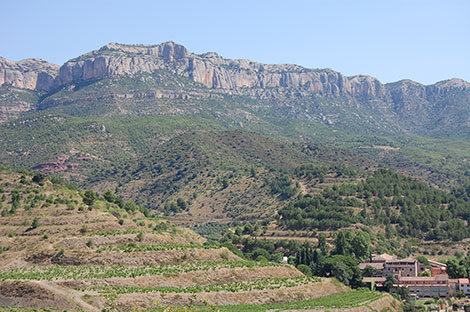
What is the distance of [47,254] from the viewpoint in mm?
81688

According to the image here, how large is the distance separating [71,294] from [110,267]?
38.5ft

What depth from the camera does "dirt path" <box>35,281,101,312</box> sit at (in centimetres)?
6625

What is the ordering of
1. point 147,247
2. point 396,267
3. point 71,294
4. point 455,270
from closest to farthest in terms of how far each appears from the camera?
1. point 71,294
2. point 147,247
3. point 455,270
4. point 396,267

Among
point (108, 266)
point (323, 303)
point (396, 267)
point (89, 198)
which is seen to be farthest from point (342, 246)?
point (108, 266)

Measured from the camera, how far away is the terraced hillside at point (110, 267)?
69.9 metres

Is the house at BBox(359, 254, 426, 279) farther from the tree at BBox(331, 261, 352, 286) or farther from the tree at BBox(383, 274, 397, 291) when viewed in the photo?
A: the tree at BBox(331, 261, 352, 286)

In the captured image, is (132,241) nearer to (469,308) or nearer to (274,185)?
(469,308)

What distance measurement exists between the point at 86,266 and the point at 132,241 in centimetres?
949

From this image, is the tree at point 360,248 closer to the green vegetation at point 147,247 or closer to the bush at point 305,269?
the bush at point 305,269

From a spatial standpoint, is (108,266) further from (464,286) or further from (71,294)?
(464,286)

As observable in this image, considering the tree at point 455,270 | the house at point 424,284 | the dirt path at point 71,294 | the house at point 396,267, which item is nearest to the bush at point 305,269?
the house at point 424,284

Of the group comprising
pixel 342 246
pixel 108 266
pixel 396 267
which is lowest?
pixel 396 267

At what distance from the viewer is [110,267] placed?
8050 centimetres

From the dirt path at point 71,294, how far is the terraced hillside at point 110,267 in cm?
10
